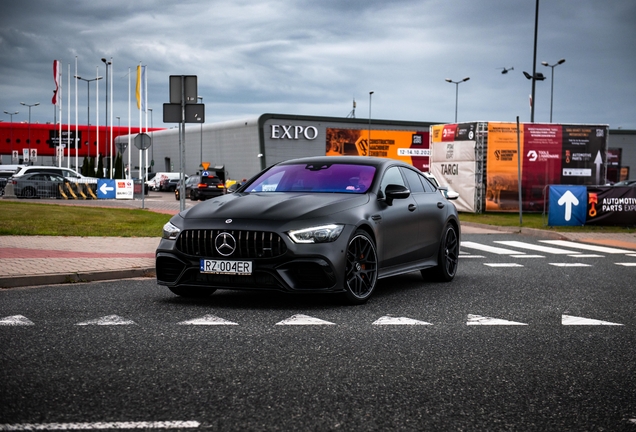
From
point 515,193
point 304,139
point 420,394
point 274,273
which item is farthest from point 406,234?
point 304,139

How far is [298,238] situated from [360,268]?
909 mm

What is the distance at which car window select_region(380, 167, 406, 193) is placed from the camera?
370 inches

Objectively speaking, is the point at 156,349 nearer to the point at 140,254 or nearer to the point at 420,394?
the point at 420,394

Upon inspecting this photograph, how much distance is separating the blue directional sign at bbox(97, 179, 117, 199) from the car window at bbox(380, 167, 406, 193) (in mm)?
33753

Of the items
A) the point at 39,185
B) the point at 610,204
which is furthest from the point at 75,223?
the point at 39,185

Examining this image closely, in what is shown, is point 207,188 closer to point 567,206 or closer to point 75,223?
point 75,223

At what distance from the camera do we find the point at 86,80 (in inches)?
2734

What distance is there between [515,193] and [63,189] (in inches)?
864

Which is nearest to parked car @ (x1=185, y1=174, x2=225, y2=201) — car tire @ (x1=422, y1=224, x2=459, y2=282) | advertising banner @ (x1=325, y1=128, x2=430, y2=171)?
advertising banner @ (x1=325, y1=128, x2=430, y2=171)

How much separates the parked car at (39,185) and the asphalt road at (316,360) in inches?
1259

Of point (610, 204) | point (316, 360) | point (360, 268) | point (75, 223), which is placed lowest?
point (75, 223)

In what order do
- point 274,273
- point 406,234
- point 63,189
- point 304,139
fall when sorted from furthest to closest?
point 304,139 < point 63,189 < point 406,234 < point 274,273

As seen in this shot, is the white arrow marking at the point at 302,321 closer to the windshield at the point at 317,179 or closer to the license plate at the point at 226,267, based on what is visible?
the license plate at the point at 226,267

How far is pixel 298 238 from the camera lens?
7.84m
